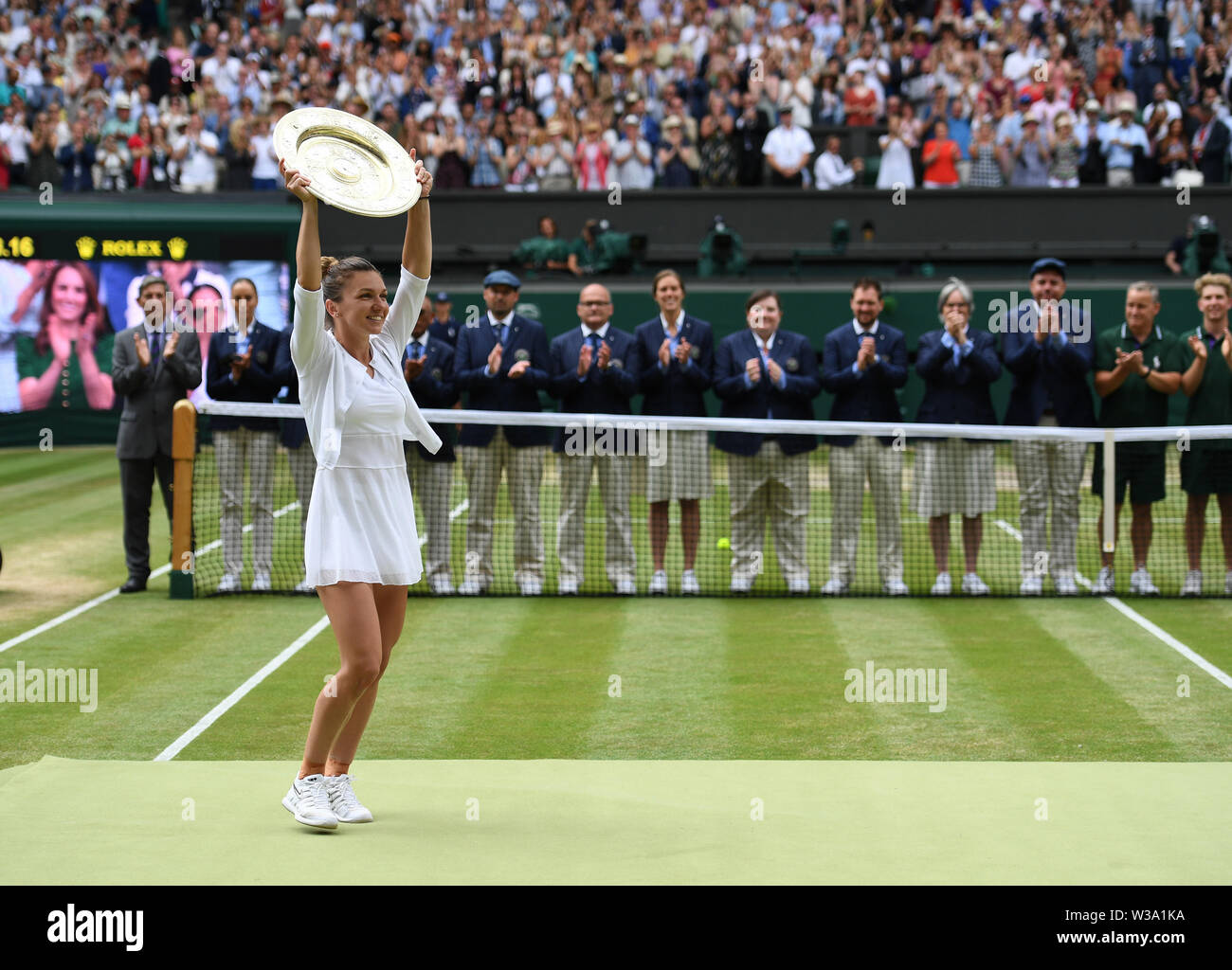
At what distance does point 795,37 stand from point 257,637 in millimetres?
17122

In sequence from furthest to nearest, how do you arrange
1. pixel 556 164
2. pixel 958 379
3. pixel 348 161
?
pixel 556 164 < pixel 958 379 < pixel 348 161

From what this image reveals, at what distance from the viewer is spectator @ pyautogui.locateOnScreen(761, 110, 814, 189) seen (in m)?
23.5

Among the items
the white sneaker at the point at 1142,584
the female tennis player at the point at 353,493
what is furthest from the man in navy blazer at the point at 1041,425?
the female tennis player at the point at 353,493

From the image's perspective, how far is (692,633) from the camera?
11016 millimetres

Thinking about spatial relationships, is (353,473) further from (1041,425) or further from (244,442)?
(1041,425)

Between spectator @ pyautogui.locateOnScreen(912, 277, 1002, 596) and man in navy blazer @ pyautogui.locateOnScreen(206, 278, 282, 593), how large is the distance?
516 centimetres

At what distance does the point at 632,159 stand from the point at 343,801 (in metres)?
18.5

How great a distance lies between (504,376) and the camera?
505 inches

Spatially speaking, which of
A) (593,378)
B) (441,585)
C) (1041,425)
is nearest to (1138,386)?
(1041,425)

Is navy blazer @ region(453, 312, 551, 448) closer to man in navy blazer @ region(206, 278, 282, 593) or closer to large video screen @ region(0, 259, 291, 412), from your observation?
man in navy blazer @ region(206, 278, 282, 593)

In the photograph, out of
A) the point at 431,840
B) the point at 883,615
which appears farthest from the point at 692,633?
the point at 431,840

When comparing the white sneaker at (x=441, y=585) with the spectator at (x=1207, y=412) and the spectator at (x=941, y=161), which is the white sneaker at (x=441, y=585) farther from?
the spectator at (x=941, y=161)

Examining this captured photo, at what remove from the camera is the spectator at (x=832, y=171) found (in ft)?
77.4
